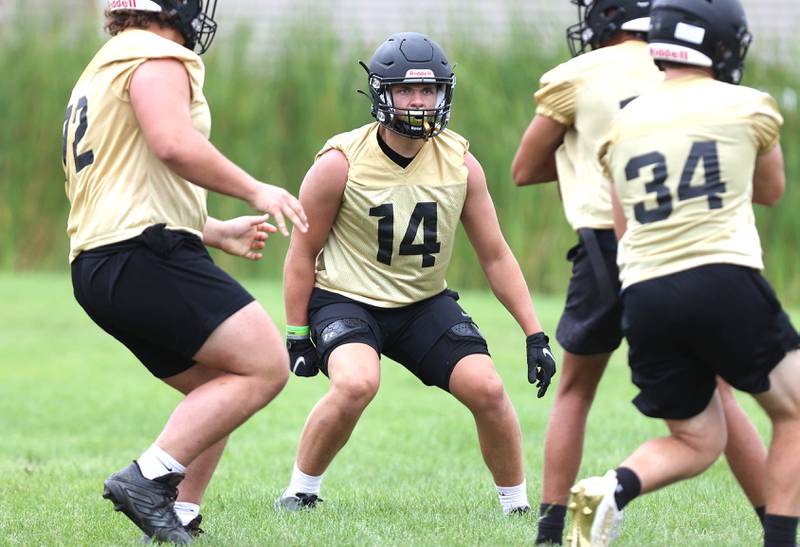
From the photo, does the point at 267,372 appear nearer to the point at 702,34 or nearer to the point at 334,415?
the point at 334,415

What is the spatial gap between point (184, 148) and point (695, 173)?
1598 millimetres

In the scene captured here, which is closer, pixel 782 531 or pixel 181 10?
pixel 782 531

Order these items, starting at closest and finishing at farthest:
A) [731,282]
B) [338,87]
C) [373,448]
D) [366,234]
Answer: [731,282], [366,234], [373,448], [338,87]

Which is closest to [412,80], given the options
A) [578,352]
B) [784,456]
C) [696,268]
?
[578,352]

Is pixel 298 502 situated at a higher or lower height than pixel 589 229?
lower

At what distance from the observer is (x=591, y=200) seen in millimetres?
4773

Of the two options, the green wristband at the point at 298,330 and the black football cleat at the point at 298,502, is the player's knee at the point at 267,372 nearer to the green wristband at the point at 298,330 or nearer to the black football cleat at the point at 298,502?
the green wristband at the point at 298,330

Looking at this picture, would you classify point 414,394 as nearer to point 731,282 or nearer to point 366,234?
point 366,234

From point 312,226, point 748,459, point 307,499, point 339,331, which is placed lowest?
point 307,499

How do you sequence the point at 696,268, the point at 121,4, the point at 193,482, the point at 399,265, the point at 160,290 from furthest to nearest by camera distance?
the point at 399,265
the point at 193,482
the point at 121,4
the point at 160,290
the point at 696,268

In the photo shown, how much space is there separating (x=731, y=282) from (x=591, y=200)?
2.84 ft

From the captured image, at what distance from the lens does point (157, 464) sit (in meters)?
4.46

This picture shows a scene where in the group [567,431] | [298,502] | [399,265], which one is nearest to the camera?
[567,431]

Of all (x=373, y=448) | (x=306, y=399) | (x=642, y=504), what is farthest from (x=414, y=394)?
(x=642, y=504)
